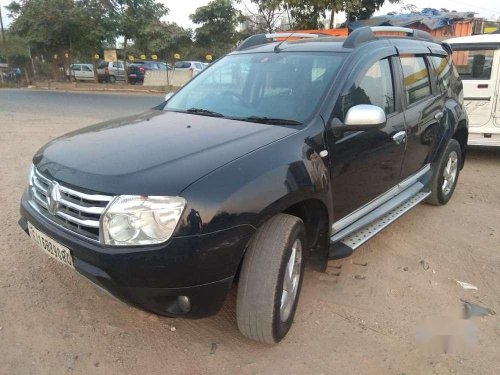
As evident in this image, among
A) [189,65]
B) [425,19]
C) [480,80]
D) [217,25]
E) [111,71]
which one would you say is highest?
[217,25]

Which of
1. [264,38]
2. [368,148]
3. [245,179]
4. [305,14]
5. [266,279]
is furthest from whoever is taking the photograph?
[305,14]

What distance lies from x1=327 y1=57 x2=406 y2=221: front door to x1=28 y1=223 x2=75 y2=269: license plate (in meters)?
1.67

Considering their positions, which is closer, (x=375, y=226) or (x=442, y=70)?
(x=375, y=226)

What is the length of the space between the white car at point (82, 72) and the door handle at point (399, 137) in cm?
3110

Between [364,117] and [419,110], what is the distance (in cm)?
137

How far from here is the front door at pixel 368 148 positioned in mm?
2998

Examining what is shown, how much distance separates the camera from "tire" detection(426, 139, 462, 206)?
465cm

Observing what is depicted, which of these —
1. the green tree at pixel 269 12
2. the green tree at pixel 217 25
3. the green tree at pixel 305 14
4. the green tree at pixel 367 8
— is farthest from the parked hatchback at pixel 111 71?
the green tree at pixel 305 14

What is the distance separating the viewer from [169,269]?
7.08ft

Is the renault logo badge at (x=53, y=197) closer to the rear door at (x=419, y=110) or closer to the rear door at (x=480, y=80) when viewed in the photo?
the rear door at (x=419, y=110)

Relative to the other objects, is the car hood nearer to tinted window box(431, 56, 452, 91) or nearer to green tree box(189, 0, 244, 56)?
tinted window box(431, 56, 452, 91)

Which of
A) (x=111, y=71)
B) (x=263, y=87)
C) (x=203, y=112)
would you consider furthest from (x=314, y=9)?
(x=111, y=71)

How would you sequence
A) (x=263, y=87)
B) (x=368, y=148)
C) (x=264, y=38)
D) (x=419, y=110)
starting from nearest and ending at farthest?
1. (x=368, y=148)
2. (x=263, y=87)
3. (x=419, y=110)
4. (x=264, y=38)

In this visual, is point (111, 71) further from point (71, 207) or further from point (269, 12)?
point (71, 207)
